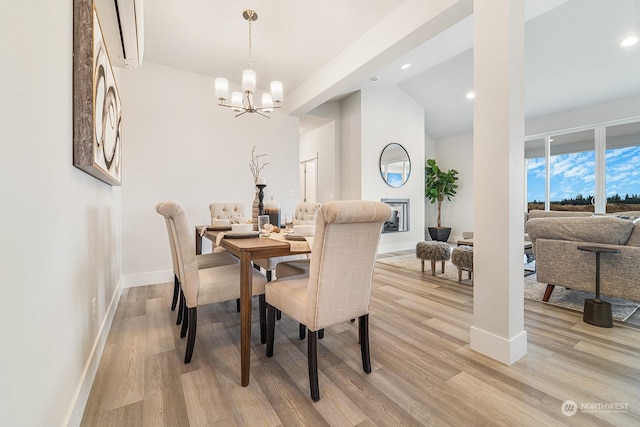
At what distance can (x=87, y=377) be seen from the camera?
139 centimetres

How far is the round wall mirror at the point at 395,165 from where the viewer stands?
559 centimetres

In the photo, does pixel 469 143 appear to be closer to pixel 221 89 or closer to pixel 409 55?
pixel 409 55

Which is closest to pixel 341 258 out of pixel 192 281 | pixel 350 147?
pixel 192 281

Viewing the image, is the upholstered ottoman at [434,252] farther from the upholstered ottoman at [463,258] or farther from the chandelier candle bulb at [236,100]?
the chandelier candle bulb at [236,100]

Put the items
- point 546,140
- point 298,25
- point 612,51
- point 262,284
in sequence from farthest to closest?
point 546,140
point 612,51
point 298,25
point 262,284

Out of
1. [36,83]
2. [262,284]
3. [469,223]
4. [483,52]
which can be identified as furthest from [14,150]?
[469,223]

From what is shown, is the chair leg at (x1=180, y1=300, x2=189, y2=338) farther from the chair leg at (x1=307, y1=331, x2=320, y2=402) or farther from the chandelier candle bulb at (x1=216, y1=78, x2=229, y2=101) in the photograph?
the chandelier candle bulb at (x1=216, y1=78, x2=229, y2=101)

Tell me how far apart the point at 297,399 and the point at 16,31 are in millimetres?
1682

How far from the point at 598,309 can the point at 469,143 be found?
5404 mm

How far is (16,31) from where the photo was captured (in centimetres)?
71

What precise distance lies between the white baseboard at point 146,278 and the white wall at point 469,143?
647cm

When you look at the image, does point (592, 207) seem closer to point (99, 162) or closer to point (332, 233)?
point (332, 233)

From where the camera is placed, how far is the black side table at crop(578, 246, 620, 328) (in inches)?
84.4

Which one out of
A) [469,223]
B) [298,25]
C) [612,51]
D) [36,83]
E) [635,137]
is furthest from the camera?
[469,223]
